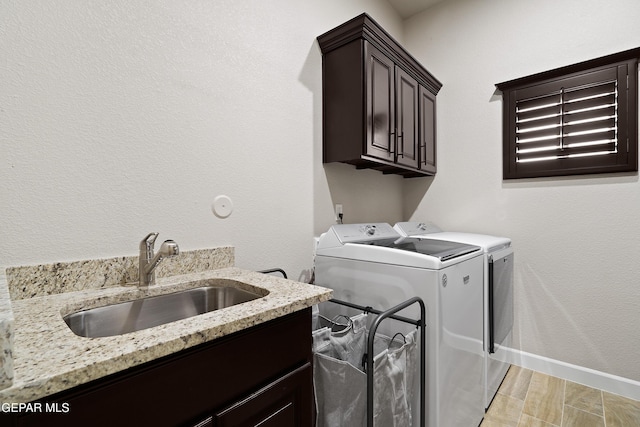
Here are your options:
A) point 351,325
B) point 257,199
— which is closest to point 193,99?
point 257,199

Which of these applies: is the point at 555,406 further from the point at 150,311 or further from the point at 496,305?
the point at 150,311

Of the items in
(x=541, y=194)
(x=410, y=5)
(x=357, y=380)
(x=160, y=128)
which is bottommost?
(x=357, y=380)

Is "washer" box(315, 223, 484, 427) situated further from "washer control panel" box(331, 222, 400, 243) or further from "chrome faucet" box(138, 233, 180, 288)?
"chrome faucet" box(138, 233, 180, 288)

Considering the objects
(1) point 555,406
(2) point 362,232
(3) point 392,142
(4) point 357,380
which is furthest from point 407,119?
(1) point 555,406

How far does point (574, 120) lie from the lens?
214 centimetres

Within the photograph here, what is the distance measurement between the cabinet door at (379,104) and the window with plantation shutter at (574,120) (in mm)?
1060

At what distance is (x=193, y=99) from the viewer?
1.36m

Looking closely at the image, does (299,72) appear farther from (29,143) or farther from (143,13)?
(29,143)

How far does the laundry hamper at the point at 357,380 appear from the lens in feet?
3.76

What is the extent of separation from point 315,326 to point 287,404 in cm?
63

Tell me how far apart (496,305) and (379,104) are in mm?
1495

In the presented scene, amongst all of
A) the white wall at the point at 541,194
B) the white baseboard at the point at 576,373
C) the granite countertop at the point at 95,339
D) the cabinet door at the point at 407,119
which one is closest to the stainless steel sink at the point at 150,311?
the granite countertop at the point at 95,339

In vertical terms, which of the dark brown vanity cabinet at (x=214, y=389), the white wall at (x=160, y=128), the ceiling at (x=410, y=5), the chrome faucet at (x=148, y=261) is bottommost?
the dark brown vanity cabinet at (x=214, y=389)

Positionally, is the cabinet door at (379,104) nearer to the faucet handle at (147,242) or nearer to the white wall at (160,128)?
the white wall at (160,128)
